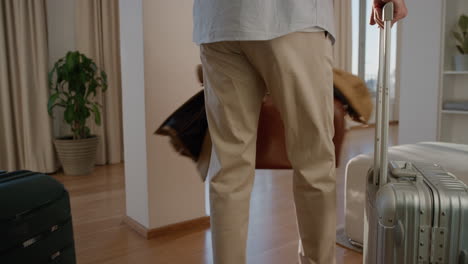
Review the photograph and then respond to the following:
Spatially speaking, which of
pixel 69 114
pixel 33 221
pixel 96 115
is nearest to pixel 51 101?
pixel 69 114

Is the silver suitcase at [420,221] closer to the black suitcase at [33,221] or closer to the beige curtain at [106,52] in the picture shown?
the black suitcase at [33,221]

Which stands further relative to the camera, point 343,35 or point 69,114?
point 343,35

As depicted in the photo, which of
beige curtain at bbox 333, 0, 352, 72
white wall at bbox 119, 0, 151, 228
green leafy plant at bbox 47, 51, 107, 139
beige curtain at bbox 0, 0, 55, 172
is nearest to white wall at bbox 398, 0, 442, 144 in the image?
beige curtain at bbox 333, 0, 352, 72

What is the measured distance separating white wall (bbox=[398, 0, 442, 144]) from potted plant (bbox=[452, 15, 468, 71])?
0.14 metres

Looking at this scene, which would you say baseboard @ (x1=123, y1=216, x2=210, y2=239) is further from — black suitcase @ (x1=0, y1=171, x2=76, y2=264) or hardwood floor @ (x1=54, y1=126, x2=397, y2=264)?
black suitcase @ (x1=0, y1=171, x2=76, y2=264)

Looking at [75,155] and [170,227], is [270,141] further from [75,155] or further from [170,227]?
[75,155]

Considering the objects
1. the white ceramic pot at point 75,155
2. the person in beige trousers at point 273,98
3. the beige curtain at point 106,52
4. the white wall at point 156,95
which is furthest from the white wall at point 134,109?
the beige curtain at point 106,52

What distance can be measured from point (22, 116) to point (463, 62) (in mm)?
3438

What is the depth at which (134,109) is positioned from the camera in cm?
202

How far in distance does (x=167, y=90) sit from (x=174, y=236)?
0.68m

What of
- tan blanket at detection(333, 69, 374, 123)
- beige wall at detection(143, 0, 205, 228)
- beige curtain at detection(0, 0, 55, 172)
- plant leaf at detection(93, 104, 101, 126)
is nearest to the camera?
tan blanket at detection(333, 69, 374, 123)

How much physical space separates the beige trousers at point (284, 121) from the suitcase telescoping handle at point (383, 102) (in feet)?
0.35

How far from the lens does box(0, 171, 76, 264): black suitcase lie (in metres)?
0.96

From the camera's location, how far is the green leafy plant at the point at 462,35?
3.23 metres
